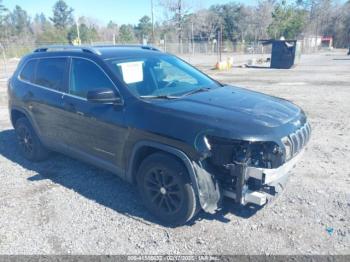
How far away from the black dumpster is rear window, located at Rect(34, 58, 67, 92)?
68.0 ft

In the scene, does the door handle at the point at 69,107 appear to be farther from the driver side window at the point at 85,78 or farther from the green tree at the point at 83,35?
the green tree at the point at 83,35

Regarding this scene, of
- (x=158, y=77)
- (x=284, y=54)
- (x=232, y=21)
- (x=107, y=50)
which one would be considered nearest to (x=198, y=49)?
(x=232, y=21)

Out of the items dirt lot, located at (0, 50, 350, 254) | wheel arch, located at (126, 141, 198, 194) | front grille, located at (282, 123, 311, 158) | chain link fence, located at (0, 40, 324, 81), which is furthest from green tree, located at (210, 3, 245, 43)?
wheel arch, located at (126, 141, 198, 194)

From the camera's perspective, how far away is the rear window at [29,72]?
4.93 meters

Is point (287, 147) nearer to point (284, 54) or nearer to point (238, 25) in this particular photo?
point (284, 54)

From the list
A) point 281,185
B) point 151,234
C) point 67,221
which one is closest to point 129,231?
point 151,234

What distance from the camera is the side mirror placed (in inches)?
134

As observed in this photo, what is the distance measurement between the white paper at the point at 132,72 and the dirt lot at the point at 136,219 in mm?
1479

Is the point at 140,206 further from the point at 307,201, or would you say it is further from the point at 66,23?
the point at 66,23

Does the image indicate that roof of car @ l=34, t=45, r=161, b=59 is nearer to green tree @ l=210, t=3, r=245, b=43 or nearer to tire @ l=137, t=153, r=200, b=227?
tire @ l=137, t=153, r=200, b=227

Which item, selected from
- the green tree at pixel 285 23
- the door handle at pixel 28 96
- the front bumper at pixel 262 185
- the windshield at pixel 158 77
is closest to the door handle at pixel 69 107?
the windshield at pixel 158 77

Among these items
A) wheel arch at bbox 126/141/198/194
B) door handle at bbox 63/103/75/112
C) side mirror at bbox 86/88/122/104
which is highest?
side mirror at bbox 86/88/122/104

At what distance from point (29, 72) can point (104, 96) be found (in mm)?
2270

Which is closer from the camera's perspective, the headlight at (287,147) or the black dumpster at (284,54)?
the headlight at (287,147)
